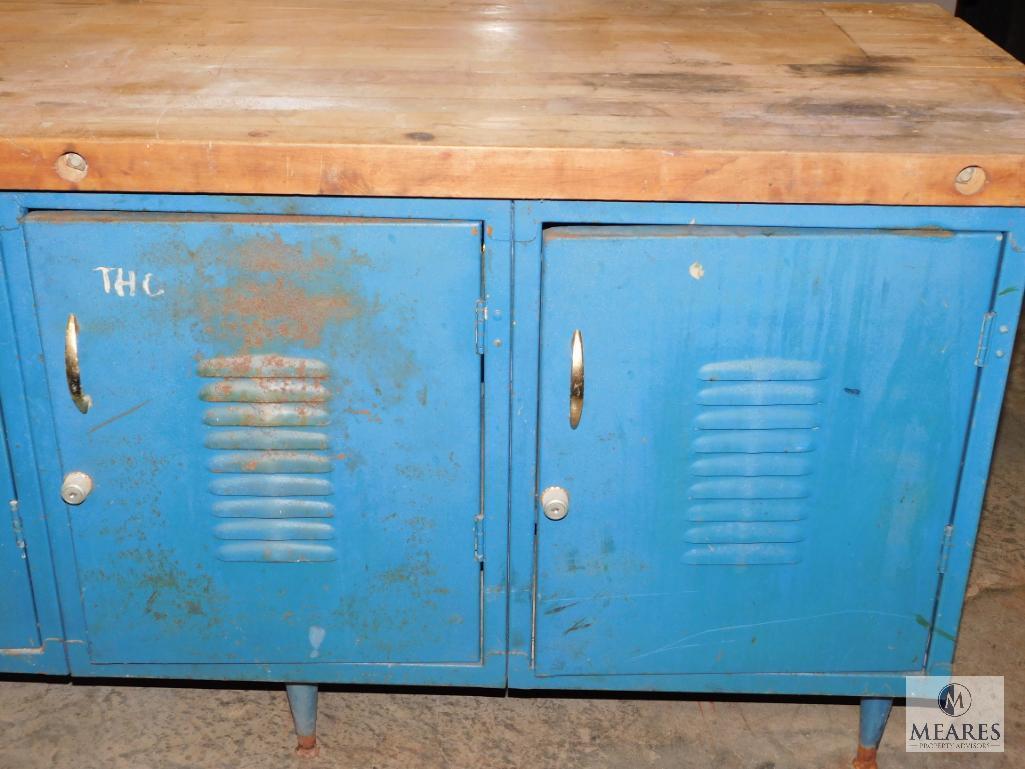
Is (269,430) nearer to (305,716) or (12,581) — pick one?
(12,581)

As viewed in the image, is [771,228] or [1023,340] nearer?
[771,228]

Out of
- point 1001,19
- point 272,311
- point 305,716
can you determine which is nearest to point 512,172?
point 272,311

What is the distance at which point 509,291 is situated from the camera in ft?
4.49

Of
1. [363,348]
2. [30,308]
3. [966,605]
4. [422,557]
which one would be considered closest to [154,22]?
[30,308]

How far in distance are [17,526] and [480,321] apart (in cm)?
67

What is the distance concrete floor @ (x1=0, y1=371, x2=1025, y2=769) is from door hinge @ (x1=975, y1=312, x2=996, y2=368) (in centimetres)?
72

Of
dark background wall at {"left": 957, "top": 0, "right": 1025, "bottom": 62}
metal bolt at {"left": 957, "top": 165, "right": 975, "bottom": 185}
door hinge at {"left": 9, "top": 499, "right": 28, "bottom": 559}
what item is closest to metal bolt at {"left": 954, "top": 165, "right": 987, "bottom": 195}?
metal bolt at {"left": 957, "top": 165, "right": 975, "bottom": 185}

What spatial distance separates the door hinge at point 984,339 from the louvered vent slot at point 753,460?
0.18 meters

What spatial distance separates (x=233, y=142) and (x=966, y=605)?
1550mm

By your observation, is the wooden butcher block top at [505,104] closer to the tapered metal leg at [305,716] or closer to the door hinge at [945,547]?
the door hinge at [945,547]

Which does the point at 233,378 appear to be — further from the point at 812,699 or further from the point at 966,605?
the point at 966,605

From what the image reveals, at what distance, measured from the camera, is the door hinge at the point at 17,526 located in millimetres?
1507
